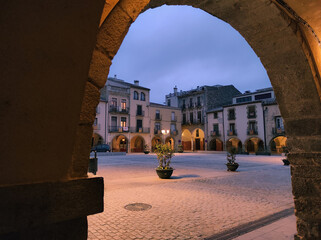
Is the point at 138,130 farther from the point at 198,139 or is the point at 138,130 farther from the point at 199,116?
the point at 198,139

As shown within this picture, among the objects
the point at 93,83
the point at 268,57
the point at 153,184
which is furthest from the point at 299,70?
the point at 153,184

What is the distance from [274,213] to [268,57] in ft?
10.3

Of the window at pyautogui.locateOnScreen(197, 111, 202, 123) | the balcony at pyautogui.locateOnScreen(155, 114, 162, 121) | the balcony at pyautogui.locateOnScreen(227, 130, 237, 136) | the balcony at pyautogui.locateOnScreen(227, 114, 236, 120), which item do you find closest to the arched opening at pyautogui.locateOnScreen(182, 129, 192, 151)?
the window at pyautogui.locateOnScreen(197, 111, 202, 123)

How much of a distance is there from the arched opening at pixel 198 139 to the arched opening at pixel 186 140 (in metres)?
1.18

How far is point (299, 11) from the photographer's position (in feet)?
9.04

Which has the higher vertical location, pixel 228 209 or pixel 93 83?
pixel 93 83

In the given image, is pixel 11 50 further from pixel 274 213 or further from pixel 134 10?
pixel 274 213

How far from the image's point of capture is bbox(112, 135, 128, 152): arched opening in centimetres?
3363

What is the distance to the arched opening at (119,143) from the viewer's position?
33634 mm

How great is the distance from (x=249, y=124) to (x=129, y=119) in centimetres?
1780

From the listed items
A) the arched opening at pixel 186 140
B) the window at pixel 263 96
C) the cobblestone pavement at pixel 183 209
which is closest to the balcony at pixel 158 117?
the arched opening at pixel 186 140

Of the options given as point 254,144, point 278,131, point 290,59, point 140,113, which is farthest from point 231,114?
point 290,59

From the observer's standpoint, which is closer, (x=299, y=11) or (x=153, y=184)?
(x=299, y=11)

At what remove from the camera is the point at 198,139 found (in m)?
40.0
